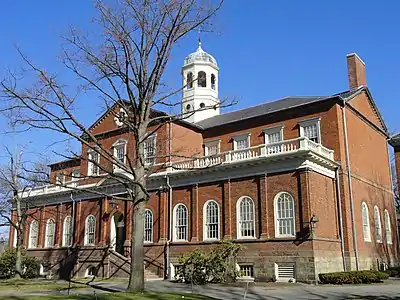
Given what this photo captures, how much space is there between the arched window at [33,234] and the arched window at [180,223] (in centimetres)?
1623

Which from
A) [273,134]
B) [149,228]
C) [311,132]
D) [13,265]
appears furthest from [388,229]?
[13,265]

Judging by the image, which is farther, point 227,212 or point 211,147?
point 211,147

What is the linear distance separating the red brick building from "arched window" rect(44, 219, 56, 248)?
0.10 meters

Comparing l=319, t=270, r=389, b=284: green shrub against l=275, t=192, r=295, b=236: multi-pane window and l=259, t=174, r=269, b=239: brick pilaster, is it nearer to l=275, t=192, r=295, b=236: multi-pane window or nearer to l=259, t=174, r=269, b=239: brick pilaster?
l=275, t=192, r=295, b=236: multi-pane window

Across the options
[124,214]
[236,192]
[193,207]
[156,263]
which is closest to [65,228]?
[124,214]

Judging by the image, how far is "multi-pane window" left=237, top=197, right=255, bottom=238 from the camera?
2646 centimetres

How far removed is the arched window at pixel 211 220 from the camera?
28.1m

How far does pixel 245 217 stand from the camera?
2681 centimetres

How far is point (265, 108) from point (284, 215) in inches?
441

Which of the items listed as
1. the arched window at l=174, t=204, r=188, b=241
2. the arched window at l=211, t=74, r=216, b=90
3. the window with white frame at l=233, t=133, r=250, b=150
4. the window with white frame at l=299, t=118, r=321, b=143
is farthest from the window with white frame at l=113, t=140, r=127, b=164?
the arched window at l=211, t=74, r=216, b=90

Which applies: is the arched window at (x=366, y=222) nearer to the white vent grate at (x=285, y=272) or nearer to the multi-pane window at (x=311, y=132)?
the multi-pane window at (x=311, y=132)

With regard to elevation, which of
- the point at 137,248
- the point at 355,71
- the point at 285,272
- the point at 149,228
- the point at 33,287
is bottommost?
the point at 33,287

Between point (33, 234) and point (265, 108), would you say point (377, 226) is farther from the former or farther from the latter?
point (33, 234)

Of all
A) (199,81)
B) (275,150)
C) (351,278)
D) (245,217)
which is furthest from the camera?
(199,81)
